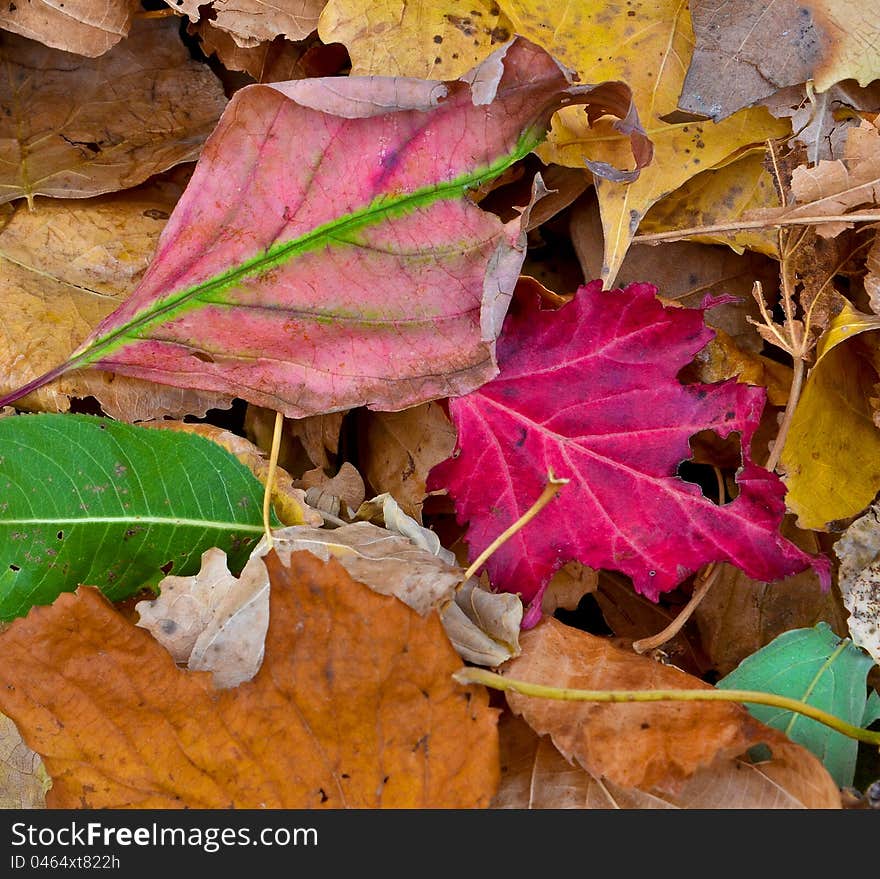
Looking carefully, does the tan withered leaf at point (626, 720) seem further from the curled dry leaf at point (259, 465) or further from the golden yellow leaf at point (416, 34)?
the golden yellow leaf at point (416, 34)

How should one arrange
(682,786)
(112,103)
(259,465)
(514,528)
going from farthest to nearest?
(112,103) → (259,465) → (514,528) → (682,786)

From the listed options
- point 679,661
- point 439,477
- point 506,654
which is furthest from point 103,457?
point 679,661

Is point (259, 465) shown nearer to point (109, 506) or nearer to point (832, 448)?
point (109, 506)

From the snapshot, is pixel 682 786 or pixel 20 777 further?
pixel 20 777

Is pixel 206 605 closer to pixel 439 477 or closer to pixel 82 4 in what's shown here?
pixel 439 477

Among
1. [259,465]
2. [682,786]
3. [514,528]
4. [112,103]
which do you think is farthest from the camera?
[112,103]

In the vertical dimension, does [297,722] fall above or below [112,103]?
below

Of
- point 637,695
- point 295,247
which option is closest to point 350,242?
point 295,247
